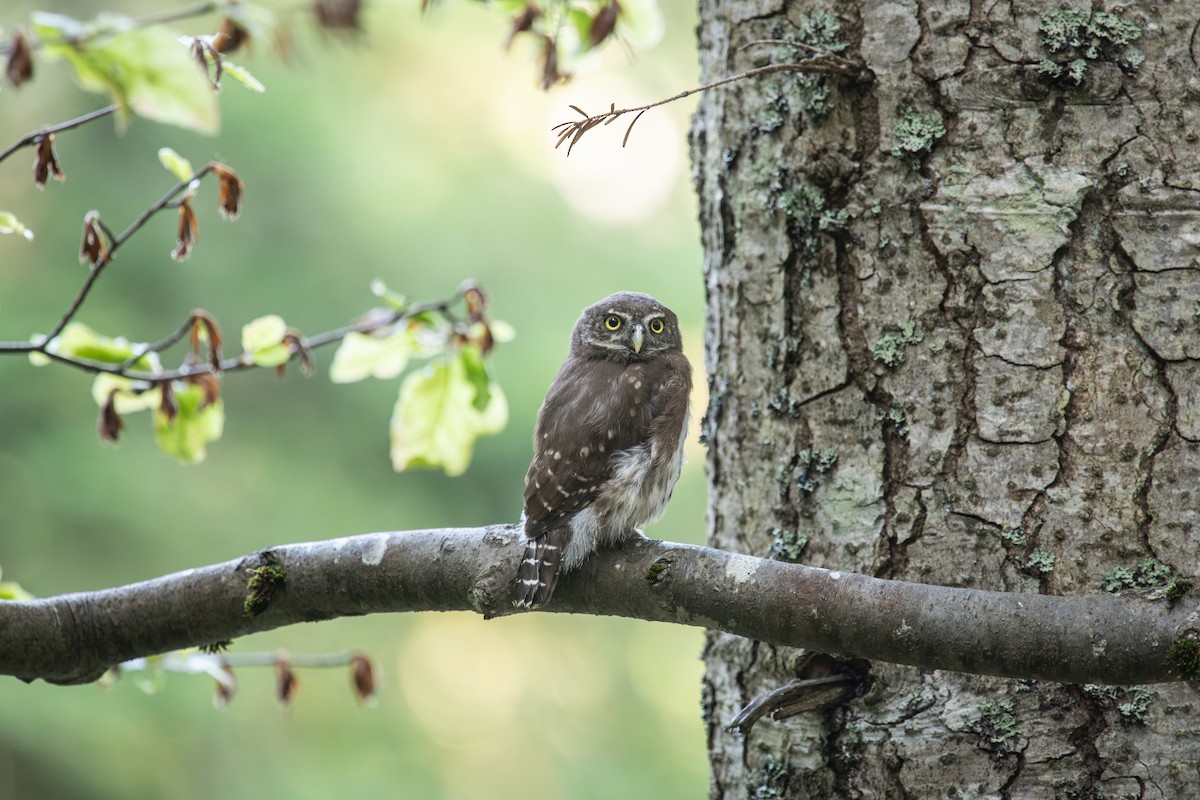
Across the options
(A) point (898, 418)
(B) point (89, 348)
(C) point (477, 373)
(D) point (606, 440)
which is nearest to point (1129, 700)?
(A) point (898, 418)

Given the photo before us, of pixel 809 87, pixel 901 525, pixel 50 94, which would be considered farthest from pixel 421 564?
pixel 50 94

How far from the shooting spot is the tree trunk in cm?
197

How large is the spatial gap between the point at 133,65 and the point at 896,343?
1492 millimetres

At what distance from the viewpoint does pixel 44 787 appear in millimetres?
5594

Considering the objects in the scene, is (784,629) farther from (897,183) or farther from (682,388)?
(682,388)

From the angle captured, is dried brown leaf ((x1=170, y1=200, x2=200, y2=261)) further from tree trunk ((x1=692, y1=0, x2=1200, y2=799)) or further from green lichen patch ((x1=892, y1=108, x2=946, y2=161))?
green lichen patch ((x1=892, y1=108, x2=946, y2=161))

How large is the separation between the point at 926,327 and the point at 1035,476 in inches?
14.2

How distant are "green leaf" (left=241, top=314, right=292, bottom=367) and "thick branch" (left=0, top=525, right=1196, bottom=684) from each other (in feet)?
1.51

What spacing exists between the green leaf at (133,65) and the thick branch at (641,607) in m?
1.07

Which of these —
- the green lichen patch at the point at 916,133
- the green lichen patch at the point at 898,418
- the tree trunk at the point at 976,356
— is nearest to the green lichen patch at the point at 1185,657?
the tree trunk at the point at 976,356

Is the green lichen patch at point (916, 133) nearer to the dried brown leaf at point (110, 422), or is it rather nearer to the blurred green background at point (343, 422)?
the dried brown leaf at point (110, 422)

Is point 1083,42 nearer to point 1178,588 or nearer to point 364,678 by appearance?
point 1178,588

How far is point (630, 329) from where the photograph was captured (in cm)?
329

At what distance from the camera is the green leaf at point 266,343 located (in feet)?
7.93
